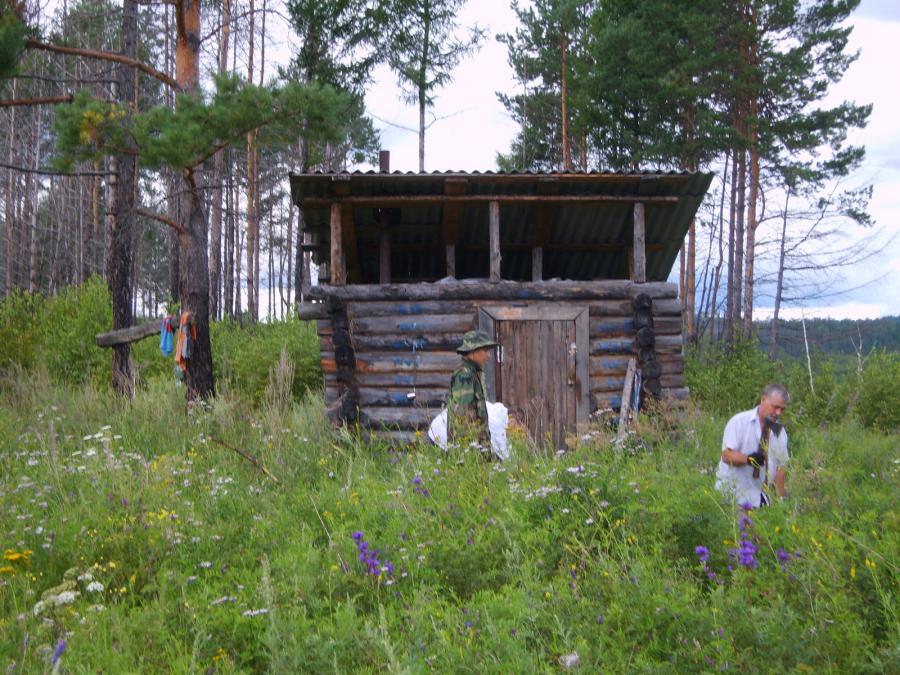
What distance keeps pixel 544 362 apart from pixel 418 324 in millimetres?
1858

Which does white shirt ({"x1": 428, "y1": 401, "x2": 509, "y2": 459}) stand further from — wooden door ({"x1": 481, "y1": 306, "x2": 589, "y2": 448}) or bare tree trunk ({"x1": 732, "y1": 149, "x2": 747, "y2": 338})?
bare tree trunk ({"x1": 732, "y1": 149, "x2": 747, "y2": 338})

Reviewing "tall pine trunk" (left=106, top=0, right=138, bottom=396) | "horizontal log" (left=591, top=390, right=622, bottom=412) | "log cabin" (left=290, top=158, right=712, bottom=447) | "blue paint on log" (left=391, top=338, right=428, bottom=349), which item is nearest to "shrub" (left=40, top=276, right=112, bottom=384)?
"tall pine trunk" (left=106, top=0, right=138, bottom=396)

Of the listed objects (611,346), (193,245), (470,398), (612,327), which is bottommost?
(470,398)

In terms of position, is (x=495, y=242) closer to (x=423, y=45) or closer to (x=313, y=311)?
(x=313, y=311)

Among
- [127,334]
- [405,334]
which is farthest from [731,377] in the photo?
[127,334]

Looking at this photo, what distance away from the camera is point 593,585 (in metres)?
3.92

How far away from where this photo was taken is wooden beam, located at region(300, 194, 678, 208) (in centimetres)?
1111

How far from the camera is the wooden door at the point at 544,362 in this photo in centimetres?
1104

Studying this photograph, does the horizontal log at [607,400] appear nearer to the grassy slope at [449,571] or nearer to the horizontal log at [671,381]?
the horizontal log at [671,381]

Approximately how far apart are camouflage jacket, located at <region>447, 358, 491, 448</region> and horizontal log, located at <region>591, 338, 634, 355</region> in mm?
4661

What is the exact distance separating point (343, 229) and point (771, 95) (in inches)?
670

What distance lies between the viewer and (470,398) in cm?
676

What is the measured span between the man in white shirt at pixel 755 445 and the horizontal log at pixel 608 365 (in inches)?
200

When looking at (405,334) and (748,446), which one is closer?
A: (748,446)
